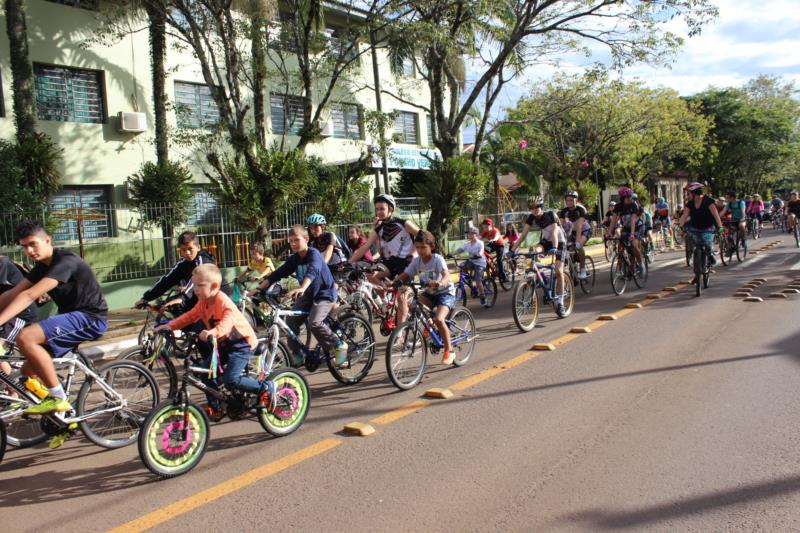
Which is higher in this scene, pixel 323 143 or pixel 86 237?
pixel 323 143

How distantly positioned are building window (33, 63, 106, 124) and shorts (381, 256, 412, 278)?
13773 mm

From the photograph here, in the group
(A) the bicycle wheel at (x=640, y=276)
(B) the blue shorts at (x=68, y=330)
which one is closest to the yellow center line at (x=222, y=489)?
(B) the blue shorts at (x=68, y=330)

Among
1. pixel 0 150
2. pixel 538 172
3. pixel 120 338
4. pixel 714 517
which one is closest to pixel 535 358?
pixel 714 517

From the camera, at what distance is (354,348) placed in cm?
692

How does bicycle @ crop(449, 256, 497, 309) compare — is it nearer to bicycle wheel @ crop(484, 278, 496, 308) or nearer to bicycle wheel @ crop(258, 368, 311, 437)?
bicycle wheel @ crop(484, 278, 496, 308)

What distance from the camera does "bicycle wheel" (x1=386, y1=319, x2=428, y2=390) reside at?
633 cm

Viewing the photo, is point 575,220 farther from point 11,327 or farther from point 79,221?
point 79,221

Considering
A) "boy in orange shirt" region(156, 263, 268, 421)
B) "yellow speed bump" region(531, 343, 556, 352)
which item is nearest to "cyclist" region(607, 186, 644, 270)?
"yellow speed bump" region(531, 343, 556, 352)

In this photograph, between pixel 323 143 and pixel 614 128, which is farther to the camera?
pixel 614 128

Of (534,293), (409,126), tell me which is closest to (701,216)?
(534,293)

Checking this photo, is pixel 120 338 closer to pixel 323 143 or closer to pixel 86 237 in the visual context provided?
pixel 86 237

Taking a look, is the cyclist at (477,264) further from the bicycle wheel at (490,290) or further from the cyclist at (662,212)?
the cyclist at (662,212)

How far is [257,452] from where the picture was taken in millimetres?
4941

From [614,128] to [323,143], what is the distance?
1641 cm
